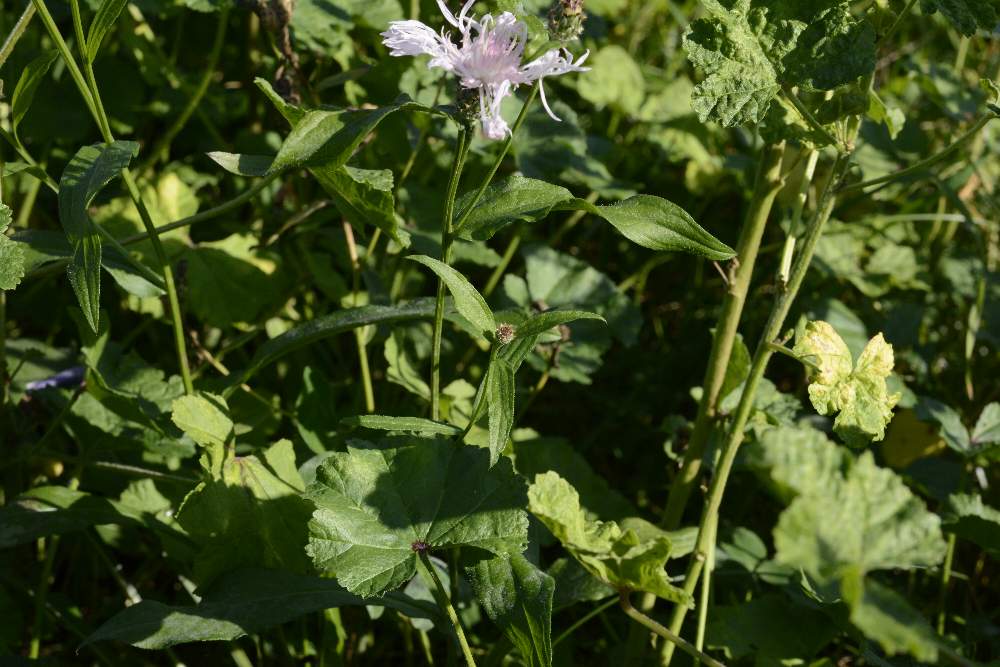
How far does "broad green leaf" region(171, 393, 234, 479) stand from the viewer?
1225 millimetres

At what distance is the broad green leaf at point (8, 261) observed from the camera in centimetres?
107

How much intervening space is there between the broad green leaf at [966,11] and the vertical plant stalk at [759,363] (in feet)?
0.60

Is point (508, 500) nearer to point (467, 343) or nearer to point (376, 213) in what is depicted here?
point (376, 213)

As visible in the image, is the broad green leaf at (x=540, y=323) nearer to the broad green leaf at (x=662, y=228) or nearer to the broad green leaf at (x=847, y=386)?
the broad green leaf at (x=662, y=228)

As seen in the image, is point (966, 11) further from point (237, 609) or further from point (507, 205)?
point (237, 609)

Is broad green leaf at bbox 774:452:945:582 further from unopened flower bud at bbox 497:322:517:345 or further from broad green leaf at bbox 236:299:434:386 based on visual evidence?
broad green leaf at bbox 236:299:434:386

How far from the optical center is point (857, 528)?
2.96 feet

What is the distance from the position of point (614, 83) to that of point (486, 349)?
0.73 metres

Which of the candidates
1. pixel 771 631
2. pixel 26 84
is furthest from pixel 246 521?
pixel 771 631

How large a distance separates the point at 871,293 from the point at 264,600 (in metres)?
1.37

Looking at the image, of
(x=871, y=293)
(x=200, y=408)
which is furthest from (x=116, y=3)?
(x=871, y=293)

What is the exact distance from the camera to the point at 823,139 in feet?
3.82

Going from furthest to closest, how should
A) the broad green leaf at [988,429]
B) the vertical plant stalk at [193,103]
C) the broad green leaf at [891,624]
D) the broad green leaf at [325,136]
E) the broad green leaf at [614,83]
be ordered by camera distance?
the broad green leaf at [614,83]
the vertical plant stalk at [193,103]
the broad green leaf at [988,429]
the broad green leaf at [325,136]
the broad green leaf at [891,624]

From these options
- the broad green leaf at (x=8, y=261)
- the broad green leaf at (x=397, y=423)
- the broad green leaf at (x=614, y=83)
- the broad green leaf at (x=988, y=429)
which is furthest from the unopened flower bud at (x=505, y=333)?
the broad green leaf at (x=614, y=83)
